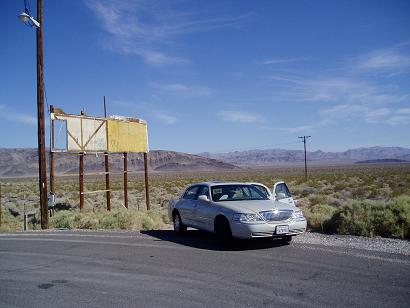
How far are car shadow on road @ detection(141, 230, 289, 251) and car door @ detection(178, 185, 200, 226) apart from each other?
46cm

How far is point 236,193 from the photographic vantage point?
12492 mm

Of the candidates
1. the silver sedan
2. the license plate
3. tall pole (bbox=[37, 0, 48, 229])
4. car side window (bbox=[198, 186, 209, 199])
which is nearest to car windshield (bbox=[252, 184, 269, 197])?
the silver sedan

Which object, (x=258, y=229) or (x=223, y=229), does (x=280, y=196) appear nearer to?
(x=223, y=229)

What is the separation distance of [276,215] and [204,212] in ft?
6.81

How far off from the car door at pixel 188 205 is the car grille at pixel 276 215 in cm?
264

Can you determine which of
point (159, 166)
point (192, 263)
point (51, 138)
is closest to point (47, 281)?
point (192, 263)

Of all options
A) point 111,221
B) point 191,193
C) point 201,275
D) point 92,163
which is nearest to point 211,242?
point 191,193

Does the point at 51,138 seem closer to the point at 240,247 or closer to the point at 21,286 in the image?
the point at 240,247

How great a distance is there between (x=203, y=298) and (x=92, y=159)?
167m

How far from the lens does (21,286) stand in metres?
7.91

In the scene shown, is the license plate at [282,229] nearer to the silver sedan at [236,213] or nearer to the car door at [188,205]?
the silver sedan at [236,213]

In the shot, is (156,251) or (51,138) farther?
(51,138)

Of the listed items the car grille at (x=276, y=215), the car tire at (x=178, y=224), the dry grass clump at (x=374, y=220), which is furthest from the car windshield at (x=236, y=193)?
the dry grass clump at (x=374, y=220)

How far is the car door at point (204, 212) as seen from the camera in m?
12.0
